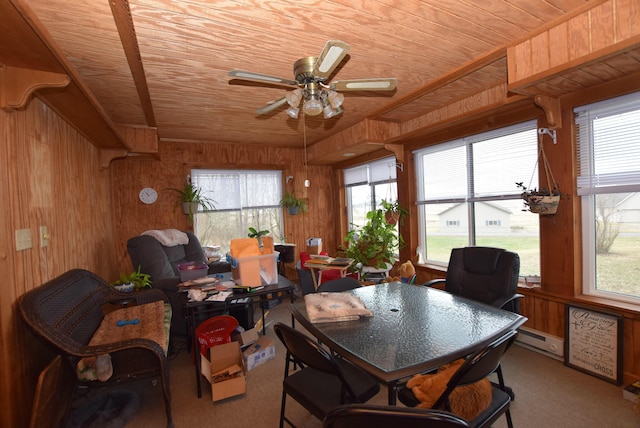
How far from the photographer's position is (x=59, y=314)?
1892mm

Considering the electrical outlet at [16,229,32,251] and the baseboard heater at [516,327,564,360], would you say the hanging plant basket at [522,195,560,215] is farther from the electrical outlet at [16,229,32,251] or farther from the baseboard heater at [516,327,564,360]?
the electrical outlet at [16,229,32,251]

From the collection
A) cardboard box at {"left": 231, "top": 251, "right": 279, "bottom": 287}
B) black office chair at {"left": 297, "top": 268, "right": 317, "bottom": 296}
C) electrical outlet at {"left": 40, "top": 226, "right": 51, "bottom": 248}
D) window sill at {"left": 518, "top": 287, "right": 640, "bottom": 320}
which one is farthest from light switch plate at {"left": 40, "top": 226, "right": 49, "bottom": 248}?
window sill at {"left": 518, "top": 287, "right": 640, "bottom": 320}

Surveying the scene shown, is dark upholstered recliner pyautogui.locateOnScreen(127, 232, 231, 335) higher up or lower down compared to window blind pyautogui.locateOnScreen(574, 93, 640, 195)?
lower down

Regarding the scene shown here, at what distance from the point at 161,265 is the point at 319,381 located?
2.48m

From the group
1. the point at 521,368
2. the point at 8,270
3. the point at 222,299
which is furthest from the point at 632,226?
the point at 8,270

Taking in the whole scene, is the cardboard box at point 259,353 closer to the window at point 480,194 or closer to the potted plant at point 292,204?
the window at point 480,194

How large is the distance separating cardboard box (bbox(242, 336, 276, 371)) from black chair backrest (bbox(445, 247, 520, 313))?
1.73 metres

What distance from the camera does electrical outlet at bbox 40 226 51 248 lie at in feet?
6.75

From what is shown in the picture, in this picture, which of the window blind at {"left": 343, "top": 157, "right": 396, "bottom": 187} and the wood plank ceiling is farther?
the window blind at {"left": 343, "top": 157, "right": 396, "bottom": 187}

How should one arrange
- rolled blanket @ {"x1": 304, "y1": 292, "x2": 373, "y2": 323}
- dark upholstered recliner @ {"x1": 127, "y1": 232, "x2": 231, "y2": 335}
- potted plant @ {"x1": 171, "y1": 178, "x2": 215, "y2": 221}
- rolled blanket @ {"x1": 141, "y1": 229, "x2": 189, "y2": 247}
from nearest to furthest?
rolled blanket @ {"x1": 304, "y1": 292, "x2": 373, "y2": 323} → dark upholstered recliner @ {"x1": 127, "y1": 232, "x2": 231, "y2": 335} → rolled blanket @ {"x1": 141, "y1": 229, "x2": 189, "y2": 247} → potted plant @ {"x1": 171, "y1": 178, "x2": 215, "y2": 221}

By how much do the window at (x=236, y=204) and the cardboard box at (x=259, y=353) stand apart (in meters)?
2.45

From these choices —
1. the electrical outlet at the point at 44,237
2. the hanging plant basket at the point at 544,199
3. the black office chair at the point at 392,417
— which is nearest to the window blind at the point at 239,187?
the electrical outlet at the point at 44,237

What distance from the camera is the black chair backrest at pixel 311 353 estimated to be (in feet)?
4.40

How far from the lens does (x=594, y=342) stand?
7.61ft
